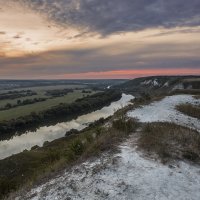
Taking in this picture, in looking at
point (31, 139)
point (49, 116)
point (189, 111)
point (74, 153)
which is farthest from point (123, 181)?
point (49, 116)

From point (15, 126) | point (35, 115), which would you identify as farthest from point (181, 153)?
point (35, 115)

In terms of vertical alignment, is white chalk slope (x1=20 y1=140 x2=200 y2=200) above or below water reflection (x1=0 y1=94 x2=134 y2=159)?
above

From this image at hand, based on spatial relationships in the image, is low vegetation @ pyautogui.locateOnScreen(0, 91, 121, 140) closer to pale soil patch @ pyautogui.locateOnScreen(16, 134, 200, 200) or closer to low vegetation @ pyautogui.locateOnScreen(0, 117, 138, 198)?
low vegetation @ pyautogui.locateOnScreen(0, 117, 138, 198)

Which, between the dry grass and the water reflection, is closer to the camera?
the dry grass

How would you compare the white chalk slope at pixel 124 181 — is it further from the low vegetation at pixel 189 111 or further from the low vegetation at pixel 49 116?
the low vegetation at pixel 49 116

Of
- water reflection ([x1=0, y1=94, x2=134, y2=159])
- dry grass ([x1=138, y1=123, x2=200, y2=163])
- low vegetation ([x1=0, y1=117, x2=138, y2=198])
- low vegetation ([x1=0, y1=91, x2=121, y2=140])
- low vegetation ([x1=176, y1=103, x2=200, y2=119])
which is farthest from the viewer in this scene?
low vegetation ([x1=0, y1=91, x2=121, y2=140])

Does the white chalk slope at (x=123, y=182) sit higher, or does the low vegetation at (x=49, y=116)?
the white chalk slope at (x=123, y=182)

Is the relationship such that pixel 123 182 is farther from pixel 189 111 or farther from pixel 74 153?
pixel 189 111

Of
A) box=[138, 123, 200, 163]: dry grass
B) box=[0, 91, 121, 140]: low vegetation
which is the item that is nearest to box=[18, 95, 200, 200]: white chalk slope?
box=[138, 123, 200, 163]: dry grass

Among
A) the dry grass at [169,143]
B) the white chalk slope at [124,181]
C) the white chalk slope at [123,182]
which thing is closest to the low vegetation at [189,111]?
the dry grass at [169,143]
